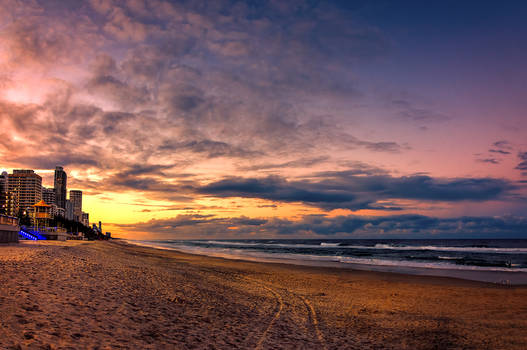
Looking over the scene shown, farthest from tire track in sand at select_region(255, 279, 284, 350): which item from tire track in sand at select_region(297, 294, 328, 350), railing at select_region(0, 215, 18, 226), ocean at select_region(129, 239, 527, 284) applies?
railing at select_region(0, 215, 18, 226)

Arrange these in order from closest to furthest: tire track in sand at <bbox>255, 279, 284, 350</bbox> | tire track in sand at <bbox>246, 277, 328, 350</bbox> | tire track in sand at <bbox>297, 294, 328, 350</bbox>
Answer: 1. tire track in sand at <bbox>255, 279, 284, 350</bbox>
2. tire track in sand at <bbox>297, 294, 328, 350</bbox>
3. tire track in sand at <bbox>246, 277, 328, 350</bbox>

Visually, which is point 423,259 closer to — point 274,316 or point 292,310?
point 292,310

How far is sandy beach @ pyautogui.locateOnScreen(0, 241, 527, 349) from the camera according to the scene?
7859mm

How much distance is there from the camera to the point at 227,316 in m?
11.5

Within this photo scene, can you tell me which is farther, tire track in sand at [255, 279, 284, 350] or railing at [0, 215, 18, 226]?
railing at [0, 215, 18, 226]

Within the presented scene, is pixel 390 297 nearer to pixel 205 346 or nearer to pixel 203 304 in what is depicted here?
pixel 203 304

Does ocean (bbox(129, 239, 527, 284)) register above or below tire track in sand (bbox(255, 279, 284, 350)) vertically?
below

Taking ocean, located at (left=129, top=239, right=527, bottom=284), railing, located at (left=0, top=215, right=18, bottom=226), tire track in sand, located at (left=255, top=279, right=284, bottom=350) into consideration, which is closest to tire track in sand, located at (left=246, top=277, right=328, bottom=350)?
tire track in sand, located at (left=255, top=279, right=284, bottom=350)

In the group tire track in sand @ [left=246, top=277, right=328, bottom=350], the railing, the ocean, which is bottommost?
the ocean

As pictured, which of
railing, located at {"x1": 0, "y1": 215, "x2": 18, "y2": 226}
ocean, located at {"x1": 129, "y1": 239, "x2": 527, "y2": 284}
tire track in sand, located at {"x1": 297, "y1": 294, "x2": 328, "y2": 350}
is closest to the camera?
tire track in sand, located at {"x1": 297, "y1": 294, "x2": 328, "y2": 350}

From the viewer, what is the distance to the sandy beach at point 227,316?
7.86m

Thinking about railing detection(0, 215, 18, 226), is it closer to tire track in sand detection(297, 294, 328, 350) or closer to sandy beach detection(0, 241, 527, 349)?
sandy beach detection(0, 241, 527, 349)

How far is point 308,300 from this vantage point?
1595 cm

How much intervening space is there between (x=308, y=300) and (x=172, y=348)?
30.9 ft
